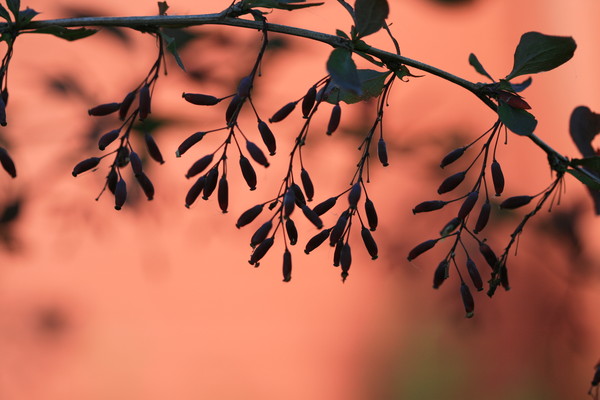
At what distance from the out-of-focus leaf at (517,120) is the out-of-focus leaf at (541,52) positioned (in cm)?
3

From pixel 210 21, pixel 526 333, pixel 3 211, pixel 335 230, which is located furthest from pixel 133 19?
pixel 526 333

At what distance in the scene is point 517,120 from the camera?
0.45 meters

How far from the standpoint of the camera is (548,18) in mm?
1629

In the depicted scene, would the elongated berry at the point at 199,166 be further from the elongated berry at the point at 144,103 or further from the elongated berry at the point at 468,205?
the elongated berry at the point at 468,205

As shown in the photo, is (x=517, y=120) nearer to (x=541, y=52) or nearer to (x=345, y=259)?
(x=541, y=52)

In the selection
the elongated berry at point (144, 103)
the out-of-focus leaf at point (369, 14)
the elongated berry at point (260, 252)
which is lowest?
the elongated berry at point (260, 252)

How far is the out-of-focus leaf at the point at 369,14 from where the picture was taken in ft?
1.36

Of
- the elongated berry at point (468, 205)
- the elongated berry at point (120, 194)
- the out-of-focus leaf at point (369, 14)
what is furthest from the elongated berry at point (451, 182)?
the elongated berry at point (120, 194)

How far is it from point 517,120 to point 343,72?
15 cm

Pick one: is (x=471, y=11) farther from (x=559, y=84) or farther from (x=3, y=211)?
(x=3, y=211)

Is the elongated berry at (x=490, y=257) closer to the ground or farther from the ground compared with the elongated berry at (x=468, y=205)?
closer to the ground

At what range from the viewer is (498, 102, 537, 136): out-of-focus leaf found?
17.6 inches

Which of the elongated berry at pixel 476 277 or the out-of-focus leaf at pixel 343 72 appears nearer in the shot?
the out-of-focus leaf at pixel 343 72

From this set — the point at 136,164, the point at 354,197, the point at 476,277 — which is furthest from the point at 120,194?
the point at 476,277
